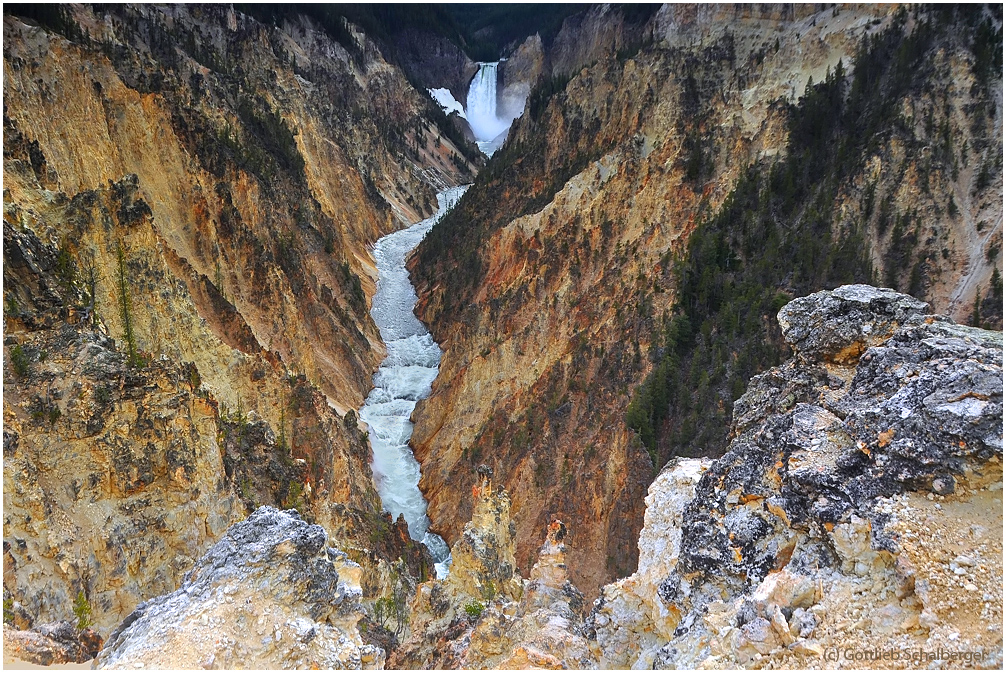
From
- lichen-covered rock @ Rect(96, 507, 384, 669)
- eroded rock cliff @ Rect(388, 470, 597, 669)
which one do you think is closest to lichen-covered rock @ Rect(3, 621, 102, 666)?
lichen-covered rock @ Rect(96, 507, 384, 669)

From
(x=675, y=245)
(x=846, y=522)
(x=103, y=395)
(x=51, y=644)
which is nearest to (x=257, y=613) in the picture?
(x=51, y=644)

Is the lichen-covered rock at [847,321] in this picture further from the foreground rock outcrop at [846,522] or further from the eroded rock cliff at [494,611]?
the eroded rock cliff at [494,611]

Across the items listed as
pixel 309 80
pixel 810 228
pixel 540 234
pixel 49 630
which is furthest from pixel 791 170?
pixel 309 80

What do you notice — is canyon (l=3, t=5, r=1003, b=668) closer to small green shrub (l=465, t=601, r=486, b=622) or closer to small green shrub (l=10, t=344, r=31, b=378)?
small green shrub (l=10, t=344, r=31, b=378)

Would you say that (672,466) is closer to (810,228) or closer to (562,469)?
(562,469)

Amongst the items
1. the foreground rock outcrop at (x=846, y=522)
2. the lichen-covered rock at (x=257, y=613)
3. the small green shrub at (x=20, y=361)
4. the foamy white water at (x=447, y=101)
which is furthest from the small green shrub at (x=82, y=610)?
the foamy white water at (x=447, y=101)

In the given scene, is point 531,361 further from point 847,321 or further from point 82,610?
point 82,610

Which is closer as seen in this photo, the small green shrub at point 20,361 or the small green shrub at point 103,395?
the small green shrub at point 20,361
